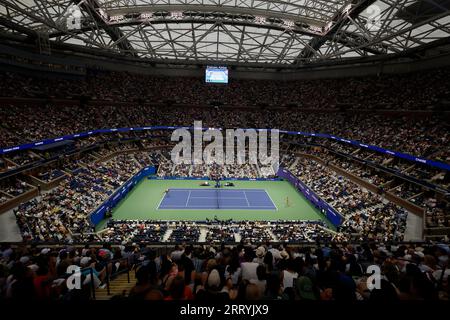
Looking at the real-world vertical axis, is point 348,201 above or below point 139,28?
below

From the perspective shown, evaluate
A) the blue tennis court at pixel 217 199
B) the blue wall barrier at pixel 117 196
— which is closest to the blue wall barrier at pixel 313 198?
the blue tennis court at pixel 217 199

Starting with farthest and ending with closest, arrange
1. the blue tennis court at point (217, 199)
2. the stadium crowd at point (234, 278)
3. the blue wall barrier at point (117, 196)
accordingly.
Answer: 1. the blue tennis court at point (217, 199)
2. the blue wall barrier at point (117, 196)
3. the stadium crowd at point (234, 278)

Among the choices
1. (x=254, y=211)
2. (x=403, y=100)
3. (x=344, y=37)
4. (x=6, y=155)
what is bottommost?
(x=254, y=211)

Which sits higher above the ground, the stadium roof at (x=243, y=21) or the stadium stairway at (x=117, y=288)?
the stadium roof at (x=243, y=21)

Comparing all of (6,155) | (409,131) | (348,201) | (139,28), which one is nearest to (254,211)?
(348,201)

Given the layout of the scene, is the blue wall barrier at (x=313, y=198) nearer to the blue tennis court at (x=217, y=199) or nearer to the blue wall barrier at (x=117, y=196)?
the blue tennis court at (x=217, y=199)

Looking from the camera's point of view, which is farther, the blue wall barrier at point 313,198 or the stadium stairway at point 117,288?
the blue wall barrier at point 313,198

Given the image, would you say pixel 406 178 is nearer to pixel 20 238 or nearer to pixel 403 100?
pixel 403 100

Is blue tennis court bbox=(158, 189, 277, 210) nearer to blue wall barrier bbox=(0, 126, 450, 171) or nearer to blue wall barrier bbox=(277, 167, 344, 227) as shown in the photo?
blue wall barrier bbox=(277, 167, 344, 227)
